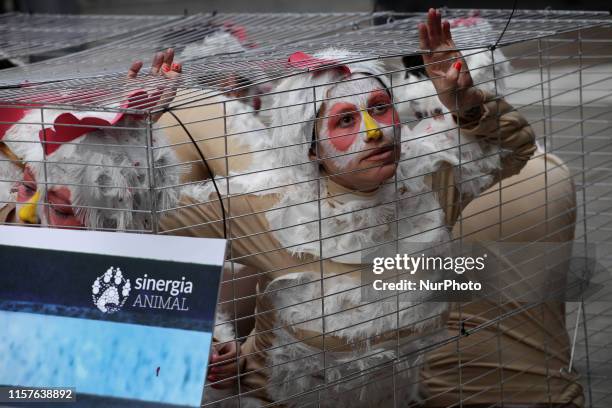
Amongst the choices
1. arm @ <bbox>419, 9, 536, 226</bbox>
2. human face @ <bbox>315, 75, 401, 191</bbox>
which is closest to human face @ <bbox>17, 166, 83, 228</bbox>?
human face @ <bbox>315, 75, 401, 191</bbox>

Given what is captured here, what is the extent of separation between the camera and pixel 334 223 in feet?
5.24

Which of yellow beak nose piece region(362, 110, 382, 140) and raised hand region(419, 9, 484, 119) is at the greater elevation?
raised hand region(419, 9, 484, 119)

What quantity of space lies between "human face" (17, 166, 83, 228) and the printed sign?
0.57ft

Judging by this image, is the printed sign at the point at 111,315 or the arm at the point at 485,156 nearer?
the printed sign at the point at 111,315

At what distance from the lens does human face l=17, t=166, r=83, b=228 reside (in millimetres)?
1411

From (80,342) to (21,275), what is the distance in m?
0.13

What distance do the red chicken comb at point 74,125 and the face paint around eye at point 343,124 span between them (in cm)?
34

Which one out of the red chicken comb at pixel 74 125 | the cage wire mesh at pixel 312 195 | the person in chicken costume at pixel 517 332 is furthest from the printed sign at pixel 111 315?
the person in chicken costume at pixel 517 332

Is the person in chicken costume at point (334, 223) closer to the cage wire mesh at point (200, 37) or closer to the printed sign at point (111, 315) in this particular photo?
the printed sign at point (111, 315)

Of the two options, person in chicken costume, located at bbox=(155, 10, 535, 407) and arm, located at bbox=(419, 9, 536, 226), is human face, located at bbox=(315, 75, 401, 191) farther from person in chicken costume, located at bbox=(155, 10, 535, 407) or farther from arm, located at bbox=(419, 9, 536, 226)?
arm, located at bbox=(419, 9, 536, 226)

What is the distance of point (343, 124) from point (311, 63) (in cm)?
Result: 12

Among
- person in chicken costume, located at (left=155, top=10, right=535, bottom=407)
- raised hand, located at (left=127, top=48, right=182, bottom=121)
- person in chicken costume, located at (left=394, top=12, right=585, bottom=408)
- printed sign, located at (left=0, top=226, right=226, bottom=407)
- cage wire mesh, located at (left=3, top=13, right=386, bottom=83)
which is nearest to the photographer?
printed sign, located at (left=0, top=226, right=226, bottom=407)

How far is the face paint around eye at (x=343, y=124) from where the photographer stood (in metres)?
1.55

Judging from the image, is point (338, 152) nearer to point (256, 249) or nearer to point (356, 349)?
point (256, 249)
